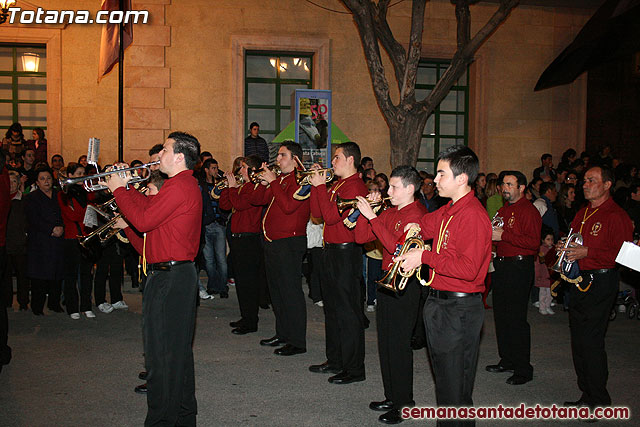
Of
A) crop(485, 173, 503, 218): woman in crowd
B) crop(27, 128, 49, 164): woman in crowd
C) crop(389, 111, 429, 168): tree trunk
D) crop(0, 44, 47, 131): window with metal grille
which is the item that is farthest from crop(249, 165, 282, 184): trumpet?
crop(0, 44, 47, 131): window with metal grille

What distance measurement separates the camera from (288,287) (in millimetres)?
7801

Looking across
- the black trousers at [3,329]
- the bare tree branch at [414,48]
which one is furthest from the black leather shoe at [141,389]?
the bare tree branch at [414,48]

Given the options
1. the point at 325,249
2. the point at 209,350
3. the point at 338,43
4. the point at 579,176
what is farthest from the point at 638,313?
the point at 338,43

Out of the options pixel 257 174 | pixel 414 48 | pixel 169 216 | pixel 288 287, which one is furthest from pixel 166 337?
pixel 414 48

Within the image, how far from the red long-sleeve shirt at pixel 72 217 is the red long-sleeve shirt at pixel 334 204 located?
173 inches

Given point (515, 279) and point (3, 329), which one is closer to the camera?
point (3, 329)

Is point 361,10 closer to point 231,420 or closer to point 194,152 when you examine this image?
point 194,152

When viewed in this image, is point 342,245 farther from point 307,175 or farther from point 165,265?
point 165,265

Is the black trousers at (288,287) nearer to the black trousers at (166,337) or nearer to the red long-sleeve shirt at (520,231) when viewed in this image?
the red long-sleeve shirt at (520,231)

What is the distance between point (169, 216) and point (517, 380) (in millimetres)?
4133

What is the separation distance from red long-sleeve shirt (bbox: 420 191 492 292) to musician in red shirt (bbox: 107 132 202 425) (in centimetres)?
190

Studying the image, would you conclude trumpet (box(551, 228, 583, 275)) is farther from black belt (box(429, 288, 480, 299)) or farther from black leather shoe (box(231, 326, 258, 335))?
black leather shoe (box(231, 326, 258, 335))

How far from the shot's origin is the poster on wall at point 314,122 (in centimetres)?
1218

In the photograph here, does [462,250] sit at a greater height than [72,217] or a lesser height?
greater
